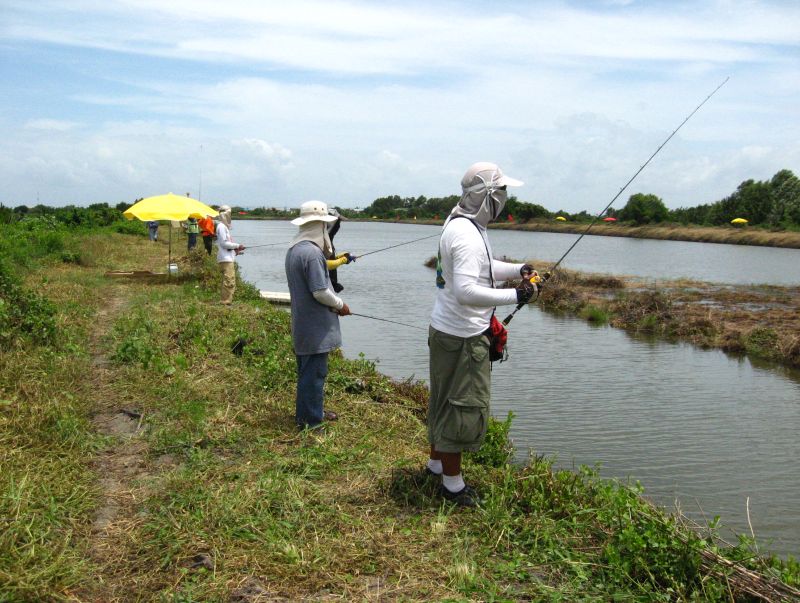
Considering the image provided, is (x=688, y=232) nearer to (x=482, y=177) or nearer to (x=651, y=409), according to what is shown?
(x=651, y=409)

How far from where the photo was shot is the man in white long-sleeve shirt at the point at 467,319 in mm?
4180

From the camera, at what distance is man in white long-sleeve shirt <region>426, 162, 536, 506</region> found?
418 centimetres

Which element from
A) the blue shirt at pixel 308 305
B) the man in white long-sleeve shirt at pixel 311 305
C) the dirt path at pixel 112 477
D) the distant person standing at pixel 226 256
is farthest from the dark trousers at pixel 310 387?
the distant person standing at pixel 226 256

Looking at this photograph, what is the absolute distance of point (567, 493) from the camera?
15.2 feet

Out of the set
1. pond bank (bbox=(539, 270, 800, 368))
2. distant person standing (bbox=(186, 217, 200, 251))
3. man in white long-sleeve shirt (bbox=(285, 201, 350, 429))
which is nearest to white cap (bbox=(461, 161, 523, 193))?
man in white long-sleeve shirt (bbox=(285, 201, 350, 429))

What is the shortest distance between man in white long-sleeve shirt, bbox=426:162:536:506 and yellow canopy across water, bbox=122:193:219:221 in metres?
11.7

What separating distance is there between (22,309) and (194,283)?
768 centimetres

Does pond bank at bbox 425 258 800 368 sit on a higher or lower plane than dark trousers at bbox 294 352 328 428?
lower

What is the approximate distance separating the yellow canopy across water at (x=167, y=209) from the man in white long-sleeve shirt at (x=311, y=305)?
10.0m

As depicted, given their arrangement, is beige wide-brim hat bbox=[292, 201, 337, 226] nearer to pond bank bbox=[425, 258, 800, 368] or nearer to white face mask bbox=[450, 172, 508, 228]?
white face mask bbox=[450, 172, 508, 228]

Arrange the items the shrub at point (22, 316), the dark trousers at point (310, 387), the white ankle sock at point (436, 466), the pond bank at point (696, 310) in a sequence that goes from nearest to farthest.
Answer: the white ankle sock at point (436, 466) < the dark trousers at point (310, 387) < the shrub at point (22, 316) < the pond bank at point (696, 310)

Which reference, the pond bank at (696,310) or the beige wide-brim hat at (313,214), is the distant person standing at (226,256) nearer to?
the beige wide-brim hat at (313,214)

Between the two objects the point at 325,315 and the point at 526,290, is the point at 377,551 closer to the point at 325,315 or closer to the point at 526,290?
the point at 526,290

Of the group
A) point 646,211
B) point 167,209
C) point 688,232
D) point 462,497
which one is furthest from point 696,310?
point 646,211
